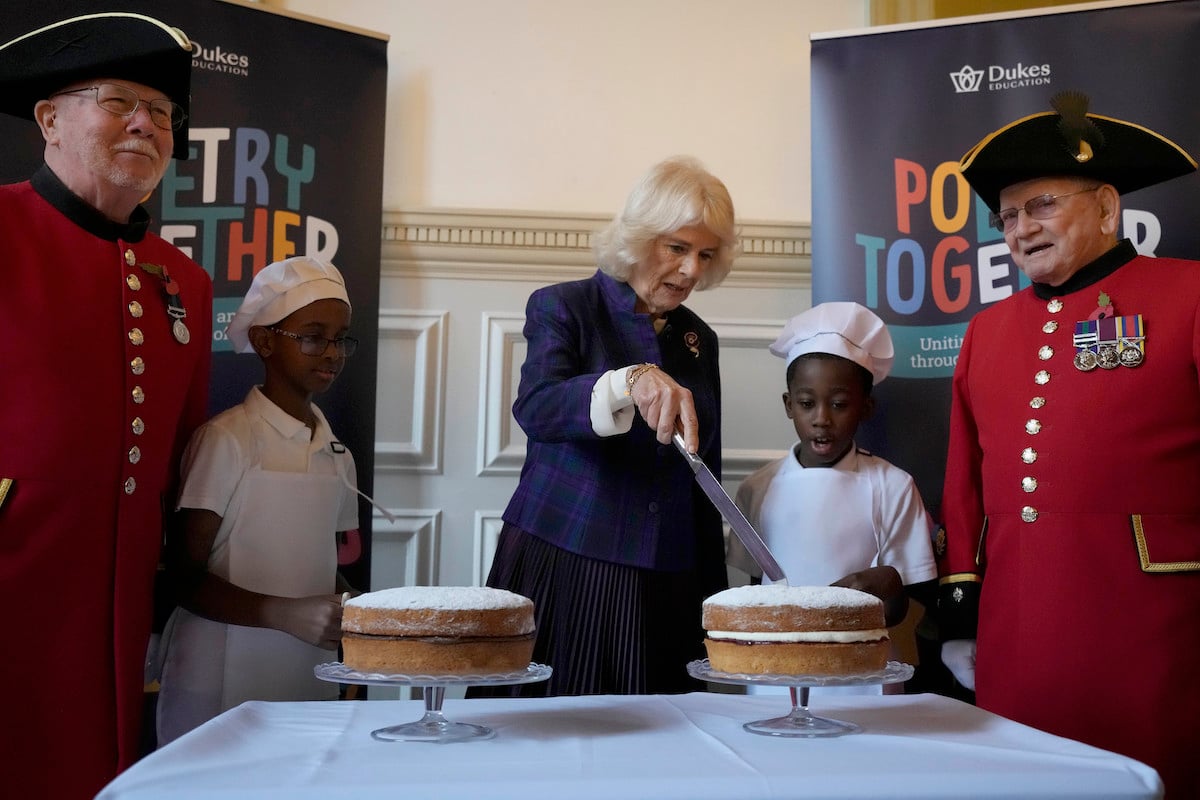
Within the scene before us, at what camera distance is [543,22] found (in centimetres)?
360

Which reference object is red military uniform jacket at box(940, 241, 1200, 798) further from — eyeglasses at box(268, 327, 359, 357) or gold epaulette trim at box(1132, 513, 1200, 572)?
eyeglasses at box(268, 327, 359, 357)

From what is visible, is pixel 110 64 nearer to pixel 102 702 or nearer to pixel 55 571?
pixel 55 571

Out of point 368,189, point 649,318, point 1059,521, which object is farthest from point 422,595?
point 368,189

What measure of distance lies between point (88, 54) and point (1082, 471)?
206 centimetres

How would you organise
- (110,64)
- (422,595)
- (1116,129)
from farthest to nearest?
(1116,129)
(110,64)
(422,595)

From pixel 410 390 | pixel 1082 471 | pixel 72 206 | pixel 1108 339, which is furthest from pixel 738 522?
pixel 410 390

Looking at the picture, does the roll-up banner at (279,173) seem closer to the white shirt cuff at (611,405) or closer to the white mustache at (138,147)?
A: the white mustache at (138,147)

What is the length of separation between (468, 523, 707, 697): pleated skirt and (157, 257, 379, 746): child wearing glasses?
0.42 metres

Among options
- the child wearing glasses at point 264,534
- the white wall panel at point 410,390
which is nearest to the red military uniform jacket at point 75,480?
the child wearing glasses at point 264,534

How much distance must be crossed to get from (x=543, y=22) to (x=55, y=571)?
2.39 meters

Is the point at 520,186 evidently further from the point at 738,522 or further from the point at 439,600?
the point at 439,600

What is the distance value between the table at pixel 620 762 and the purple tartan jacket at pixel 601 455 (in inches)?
29.5

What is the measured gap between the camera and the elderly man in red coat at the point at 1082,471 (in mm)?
2066

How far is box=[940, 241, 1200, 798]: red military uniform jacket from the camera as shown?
6.75 feet
